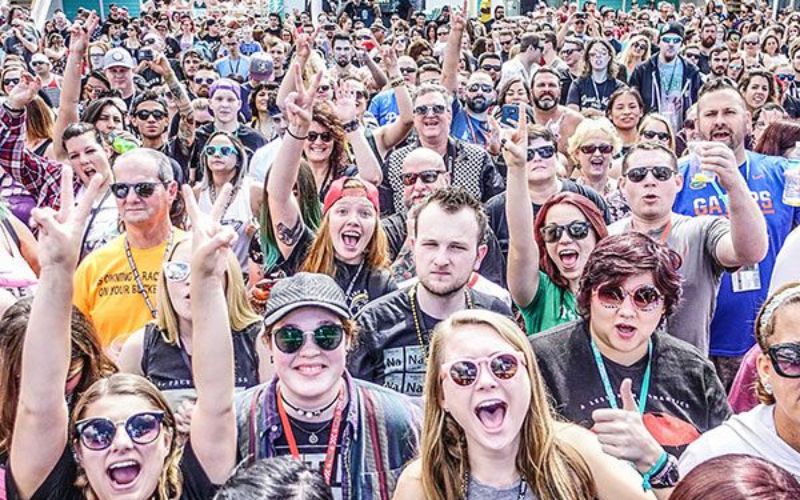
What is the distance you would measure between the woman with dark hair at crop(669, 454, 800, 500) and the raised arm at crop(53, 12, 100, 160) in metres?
4.64

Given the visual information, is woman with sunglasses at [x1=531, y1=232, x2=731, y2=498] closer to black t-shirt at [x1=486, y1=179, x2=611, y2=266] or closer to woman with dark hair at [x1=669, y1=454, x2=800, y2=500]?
woman with dark hair at [x1=669, y1=454, x2=800, y2=500]

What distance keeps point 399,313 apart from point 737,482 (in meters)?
1.68

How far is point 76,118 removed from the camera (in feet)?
18.2

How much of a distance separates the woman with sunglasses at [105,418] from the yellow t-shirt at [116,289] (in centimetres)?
123

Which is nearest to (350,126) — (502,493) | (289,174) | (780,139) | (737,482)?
(289,174)

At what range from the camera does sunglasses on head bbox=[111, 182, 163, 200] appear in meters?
3.72

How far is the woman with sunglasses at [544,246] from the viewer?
3344mm

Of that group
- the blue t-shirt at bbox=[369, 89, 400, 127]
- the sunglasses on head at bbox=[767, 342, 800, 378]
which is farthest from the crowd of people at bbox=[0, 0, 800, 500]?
the blue t-shirt at bbox=[369, 89, 400, 127]

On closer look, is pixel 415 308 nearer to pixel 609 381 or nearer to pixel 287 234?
pixel 609 381

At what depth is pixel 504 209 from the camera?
438cm

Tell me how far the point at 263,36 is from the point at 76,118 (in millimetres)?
7764

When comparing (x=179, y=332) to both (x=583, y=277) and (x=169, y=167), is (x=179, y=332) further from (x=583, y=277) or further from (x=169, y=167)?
(x=583, y=277)

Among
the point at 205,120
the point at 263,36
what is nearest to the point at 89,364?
the point at 205,120

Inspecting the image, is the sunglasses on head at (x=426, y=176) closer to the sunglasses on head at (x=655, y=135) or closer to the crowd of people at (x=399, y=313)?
the crowd of people at (x=399, y=313)
